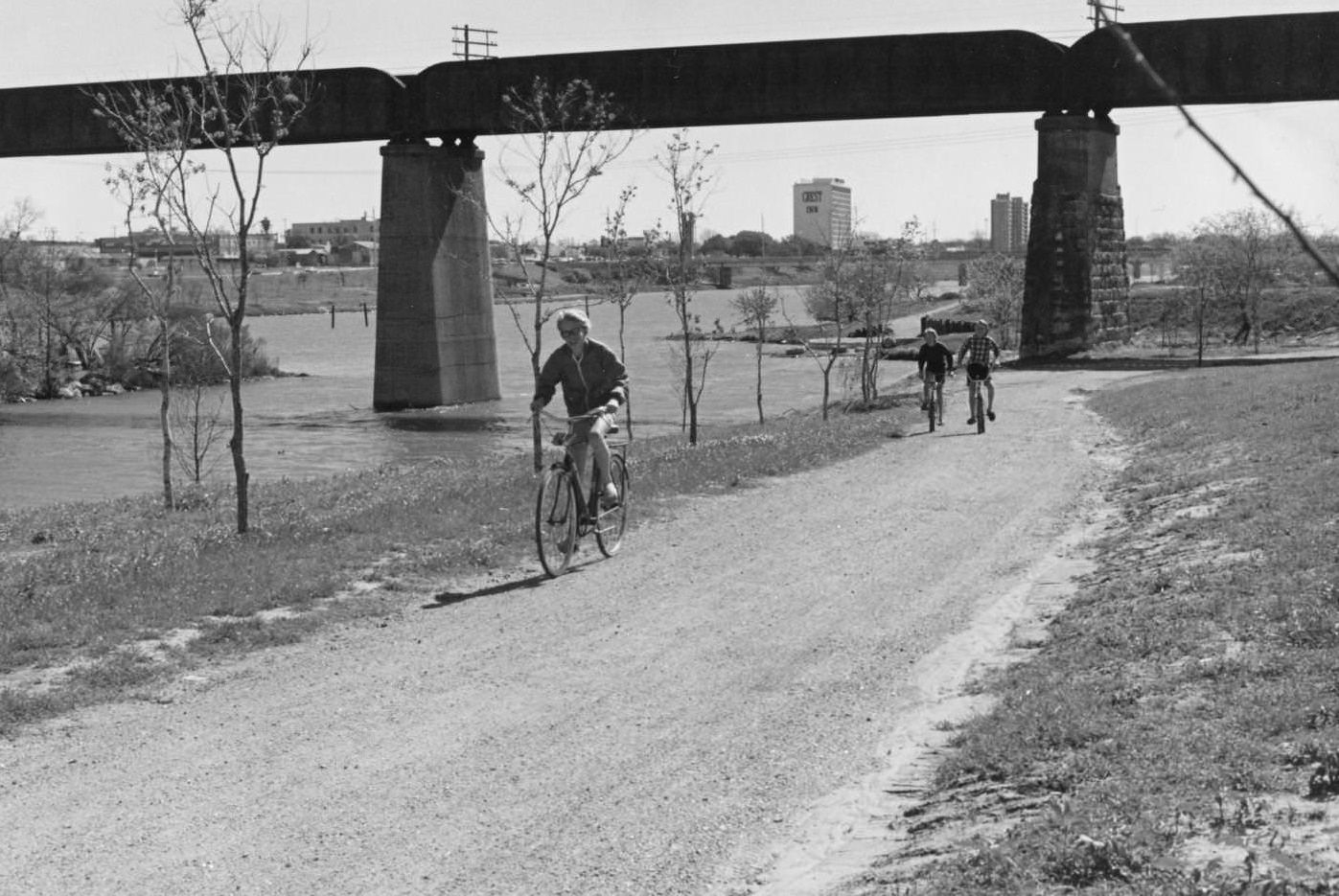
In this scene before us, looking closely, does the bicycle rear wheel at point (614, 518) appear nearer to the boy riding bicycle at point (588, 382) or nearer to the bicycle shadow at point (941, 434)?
the boy riding bicycle at point (588, 382)

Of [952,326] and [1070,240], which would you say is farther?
[952,326]

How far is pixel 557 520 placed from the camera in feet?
41.9

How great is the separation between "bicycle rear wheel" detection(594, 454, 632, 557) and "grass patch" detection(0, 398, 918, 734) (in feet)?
2.41

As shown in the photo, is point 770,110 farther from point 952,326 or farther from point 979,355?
point 952,326

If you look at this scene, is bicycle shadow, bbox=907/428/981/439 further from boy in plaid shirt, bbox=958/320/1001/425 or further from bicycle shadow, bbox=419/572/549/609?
bicycle shadow, bbox=419/572/549/609

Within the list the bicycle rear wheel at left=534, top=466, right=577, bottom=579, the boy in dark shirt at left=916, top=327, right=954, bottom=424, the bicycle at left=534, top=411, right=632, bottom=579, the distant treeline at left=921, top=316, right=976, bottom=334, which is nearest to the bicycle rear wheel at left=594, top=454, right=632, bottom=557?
the bicycle at left=534, top=411, right=632, bottom=579

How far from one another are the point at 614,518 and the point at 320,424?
3972 centimetres

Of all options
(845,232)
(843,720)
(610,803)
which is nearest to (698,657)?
(843,720)

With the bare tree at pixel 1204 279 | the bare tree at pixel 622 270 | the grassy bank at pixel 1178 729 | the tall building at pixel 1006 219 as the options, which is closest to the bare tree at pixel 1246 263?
the bare tree at pixel 1204 279

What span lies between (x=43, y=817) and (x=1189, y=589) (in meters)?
6.95

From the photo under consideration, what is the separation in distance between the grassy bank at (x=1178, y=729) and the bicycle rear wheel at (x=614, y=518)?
413cm

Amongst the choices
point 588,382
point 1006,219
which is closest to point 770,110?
point 588,382

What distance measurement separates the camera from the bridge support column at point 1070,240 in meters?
47.3

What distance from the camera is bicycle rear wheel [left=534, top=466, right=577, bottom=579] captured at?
1259 centimetres
